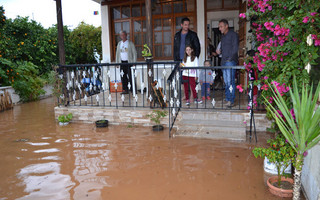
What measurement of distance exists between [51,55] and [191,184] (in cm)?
965

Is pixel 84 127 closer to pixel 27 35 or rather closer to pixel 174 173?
pixel 174 173

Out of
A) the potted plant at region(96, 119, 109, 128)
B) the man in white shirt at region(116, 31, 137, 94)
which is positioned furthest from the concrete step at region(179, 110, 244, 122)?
the man in white shirt at region(116, 31, 137, 94)

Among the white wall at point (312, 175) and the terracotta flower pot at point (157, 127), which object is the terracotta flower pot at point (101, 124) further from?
the white wall at point (312, 175)

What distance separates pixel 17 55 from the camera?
9.13 m

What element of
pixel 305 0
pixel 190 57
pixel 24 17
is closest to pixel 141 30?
pixel 190 57

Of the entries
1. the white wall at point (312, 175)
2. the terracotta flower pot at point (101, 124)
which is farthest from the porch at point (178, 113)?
the white wall at point (312, 175)

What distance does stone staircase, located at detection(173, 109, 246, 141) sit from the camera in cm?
415

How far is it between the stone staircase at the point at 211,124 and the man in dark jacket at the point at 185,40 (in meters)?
1.41

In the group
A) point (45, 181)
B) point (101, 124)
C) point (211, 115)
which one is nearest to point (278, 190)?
point (211, 115)

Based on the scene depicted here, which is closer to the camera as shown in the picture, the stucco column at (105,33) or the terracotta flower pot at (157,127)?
the terracotta flower pot at (157,127)

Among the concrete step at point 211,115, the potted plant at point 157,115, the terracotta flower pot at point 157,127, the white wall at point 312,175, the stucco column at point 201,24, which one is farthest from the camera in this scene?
the stucco column at point 201,24

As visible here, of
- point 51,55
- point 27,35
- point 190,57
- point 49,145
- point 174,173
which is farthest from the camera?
point 51,55

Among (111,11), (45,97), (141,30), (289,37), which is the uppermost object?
(111,11)

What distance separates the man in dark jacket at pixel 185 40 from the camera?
533cm
